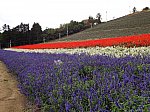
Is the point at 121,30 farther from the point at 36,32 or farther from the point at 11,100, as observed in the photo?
the point at 36,32

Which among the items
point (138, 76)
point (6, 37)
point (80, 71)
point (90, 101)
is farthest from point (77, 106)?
point (6, 37)

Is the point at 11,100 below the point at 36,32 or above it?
below

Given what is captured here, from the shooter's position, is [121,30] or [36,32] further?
[36,32]

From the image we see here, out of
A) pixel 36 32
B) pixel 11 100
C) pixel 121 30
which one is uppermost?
pixel 36 32

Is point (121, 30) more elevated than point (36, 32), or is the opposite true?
point (36, 32)

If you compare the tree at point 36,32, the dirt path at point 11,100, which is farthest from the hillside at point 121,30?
the dirt path at point 11,100

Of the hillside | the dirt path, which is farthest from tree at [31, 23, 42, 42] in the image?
the dirt path

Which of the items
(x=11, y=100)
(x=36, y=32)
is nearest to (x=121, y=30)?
(x=11, y=100)

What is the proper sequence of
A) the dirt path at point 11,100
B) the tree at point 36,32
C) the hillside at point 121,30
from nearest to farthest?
1. the dirt path at point 11,100
2. the hillside at point 121,30
3. the tree at point 36,32

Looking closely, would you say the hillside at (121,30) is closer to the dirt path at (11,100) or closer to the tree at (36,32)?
the tree at (36,32)

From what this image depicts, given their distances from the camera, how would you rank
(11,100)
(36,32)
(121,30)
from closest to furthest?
(11,100)
(121,30)
(36,32)

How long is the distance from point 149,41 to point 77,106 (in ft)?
34.9

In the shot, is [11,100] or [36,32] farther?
[36,32]

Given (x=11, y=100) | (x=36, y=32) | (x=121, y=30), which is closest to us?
(x=11, y=100)
